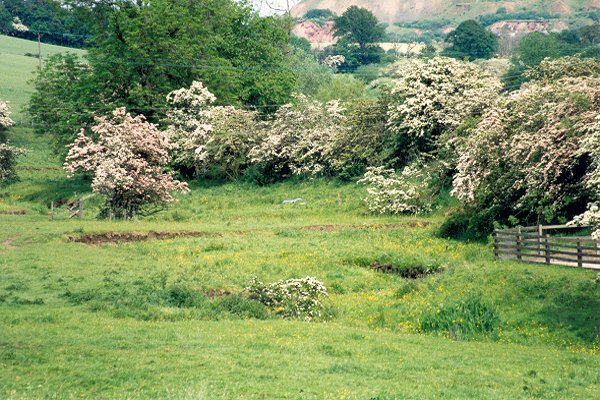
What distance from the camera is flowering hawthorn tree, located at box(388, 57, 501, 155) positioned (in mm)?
56125

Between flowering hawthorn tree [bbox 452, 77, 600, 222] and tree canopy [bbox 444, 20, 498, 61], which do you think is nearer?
flowering hawthorn tree [bbox 452, 77, 600, 222]

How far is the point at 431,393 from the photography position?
1795 centimetres

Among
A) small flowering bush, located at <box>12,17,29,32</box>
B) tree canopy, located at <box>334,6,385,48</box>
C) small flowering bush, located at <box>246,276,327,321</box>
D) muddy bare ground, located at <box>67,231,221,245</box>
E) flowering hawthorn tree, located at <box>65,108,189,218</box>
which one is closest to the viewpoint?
small flowering bush, located at <box>246,276,327,321</box>

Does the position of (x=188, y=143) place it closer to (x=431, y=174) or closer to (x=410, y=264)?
(x=431, y=174)

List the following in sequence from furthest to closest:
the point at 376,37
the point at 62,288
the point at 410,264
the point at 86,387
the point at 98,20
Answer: the point at 376,37 < the point at 98,20 < the point at 410,264 < the point at 62,288 < the point at 86,387

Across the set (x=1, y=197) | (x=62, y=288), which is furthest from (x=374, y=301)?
(x=1, y=197)

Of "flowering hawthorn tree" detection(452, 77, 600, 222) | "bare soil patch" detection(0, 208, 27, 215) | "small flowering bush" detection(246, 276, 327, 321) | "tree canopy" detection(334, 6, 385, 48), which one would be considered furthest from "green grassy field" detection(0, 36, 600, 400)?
"tree canopy" detection(334, 6, 385, 48)

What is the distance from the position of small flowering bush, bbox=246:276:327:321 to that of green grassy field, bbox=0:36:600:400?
0.66m

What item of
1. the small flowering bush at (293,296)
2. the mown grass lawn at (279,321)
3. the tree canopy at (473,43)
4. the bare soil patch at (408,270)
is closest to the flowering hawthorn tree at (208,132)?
the mown grass lawn at (279,321)

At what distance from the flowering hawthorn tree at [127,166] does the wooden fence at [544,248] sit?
912 inches

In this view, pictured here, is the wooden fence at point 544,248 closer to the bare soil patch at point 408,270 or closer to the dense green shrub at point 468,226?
the bare soil patch at point 408,270

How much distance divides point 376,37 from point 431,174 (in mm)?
141978

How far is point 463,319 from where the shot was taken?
2722cm

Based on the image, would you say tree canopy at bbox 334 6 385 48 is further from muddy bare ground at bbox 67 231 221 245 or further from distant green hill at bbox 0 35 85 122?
muddy bare ground at bbox 67 231 221 245
